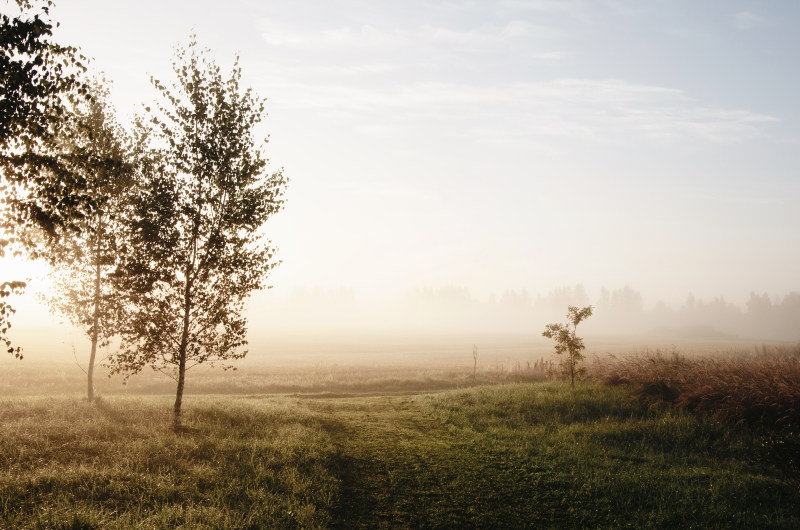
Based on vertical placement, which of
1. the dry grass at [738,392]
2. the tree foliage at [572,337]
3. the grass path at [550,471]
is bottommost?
the grass path at [550,471]

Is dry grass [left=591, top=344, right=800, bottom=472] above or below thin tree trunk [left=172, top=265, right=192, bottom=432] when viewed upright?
below

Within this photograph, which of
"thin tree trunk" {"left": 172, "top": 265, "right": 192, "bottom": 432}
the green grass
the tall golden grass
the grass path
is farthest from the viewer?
the tall golden grass

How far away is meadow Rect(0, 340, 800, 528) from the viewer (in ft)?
31.5

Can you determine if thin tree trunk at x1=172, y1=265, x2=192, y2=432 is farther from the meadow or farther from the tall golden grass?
the tall golden grass

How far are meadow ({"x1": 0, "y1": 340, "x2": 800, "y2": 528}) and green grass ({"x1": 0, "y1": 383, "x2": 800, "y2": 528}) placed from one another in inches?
2.0

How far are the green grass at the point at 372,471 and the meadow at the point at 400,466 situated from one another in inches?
2.0

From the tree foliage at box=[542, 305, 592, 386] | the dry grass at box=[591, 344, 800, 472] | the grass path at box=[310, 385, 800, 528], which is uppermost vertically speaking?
the tree foliage at box=[542, 305, 592, 386]

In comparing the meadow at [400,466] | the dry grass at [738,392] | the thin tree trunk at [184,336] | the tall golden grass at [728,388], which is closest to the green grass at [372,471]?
the meadow at [400,466]

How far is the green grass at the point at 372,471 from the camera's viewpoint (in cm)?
953

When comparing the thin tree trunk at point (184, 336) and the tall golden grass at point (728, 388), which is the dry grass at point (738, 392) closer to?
the tall golden grass at point (728, 388)

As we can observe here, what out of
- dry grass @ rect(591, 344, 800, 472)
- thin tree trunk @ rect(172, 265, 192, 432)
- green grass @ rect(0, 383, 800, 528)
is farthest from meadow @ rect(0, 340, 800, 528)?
thin tree trunk @ rect(172, 265, 192, 432)

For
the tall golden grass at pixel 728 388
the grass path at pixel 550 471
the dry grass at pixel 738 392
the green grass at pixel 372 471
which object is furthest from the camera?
the tall golden grass at pixel 728 388

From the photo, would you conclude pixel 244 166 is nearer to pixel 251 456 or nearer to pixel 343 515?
pixel 251 456

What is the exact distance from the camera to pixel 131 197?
14453 millimetres
